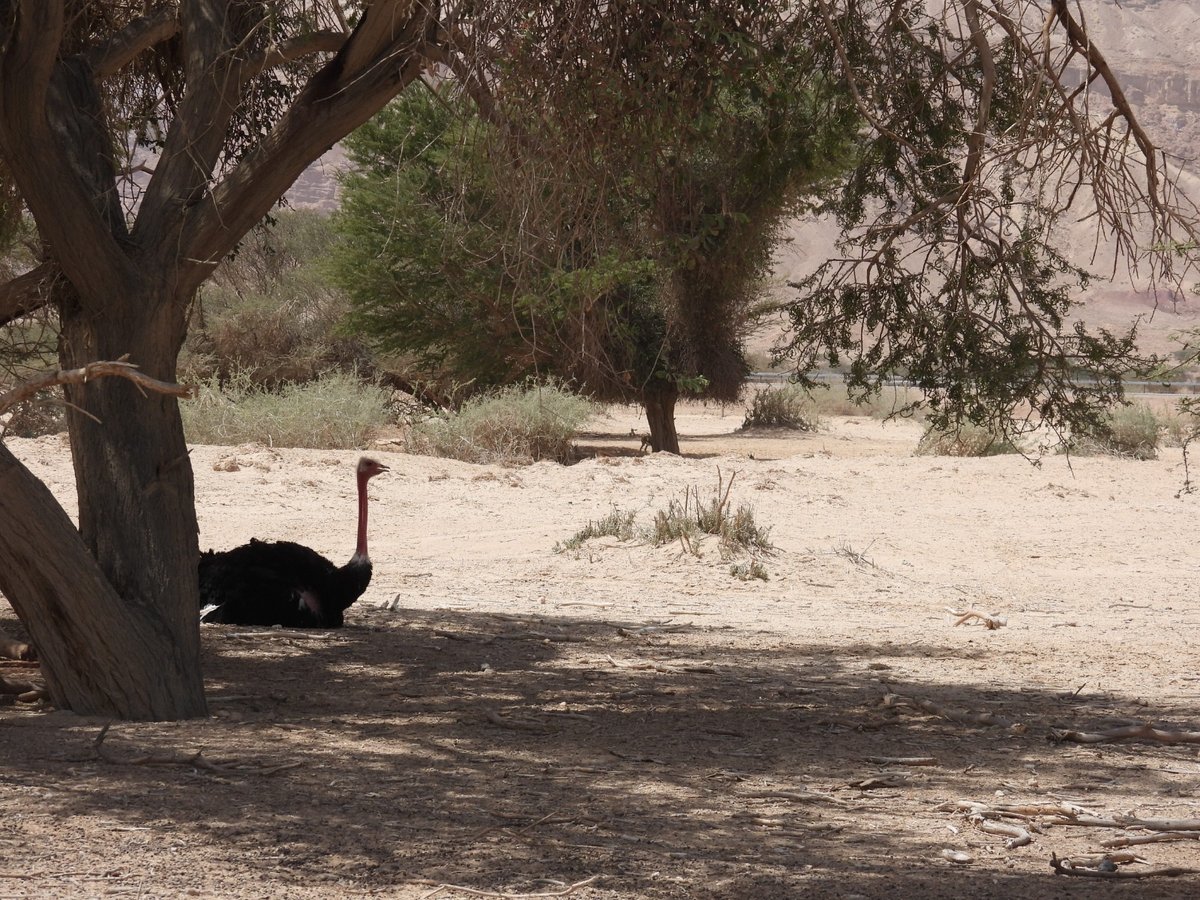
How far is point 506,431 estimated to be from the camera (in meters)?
19.7

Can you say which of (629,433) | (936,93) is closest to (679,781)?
(936,93)

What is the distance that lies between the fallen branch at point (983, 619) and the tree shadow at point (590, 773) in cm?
206

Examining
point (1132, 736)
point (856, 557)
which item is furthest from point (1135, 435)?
point (1132, 736)

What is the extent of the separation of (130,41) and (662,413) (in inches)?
646

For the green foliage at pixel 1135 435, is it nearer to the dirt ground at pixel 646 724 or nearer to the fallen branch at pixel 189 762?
the dirt ground at pixel 646 724

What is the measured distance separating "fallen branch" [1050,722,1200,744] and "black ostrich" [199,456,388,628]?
4226 mm

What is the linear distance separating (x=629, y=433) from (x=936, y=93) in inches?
930

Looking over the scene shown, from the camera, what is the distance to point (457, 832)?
451 cm

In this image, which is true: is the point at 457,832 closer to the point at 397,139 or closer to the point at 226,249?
the point at 226,249

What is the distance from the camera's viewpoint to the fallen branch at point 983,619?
32.2 ft

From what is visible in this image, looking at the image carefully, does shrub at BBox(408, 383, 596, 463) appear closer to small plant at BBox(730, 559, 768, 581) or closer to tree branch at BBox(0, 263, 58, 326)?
small plant at BBox(730, 559, 768, 581)

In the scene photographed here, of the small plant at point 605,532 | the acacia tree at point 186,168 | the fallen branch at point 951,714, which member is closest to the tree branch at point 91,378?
Answer: the acacia tree at point 186,168

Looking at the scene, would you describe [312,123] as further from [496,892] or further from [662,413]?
[662,413]

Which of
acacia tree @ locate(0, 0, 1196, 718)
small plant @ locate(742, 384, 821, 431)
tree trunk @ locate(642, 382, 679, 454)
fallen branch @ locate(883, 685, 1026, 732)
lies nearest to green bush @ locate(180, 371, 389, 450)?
tree trunk @ locate(642, 382, 679, 454)
